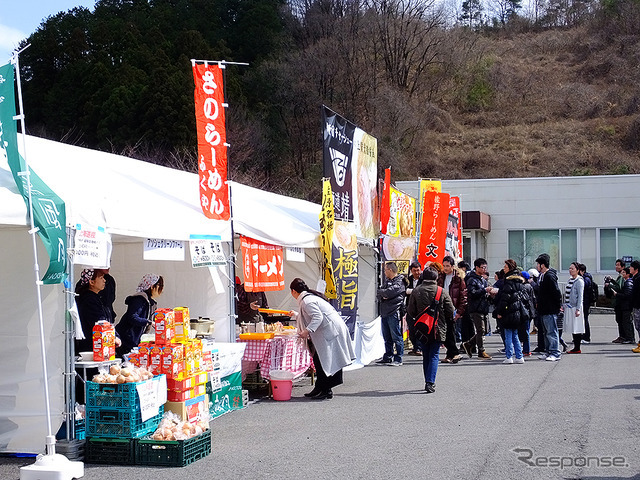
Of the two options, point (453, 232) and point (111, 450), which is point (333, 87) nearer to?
point (453, 232)

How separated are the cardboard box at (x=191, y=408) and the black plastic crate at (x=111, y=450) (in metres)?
0.70

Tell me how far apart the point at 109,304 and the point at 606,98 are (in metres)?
56.2

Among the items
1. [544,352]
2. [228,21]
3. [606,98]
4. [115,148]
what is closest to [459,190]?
[115,148]

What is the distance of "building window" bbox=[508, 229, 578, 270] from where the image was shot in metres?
30.3

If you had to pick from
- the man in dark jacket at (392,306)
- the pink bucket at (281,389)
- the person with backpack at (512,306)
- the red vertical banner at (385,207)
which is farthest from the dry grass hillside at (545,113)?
the pink bucket at (281,389)

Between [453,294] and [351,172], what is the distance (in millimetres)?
3139

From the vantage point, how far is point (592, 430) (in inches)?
280

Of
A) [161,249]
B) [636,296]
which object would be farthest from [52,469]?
[636,296]

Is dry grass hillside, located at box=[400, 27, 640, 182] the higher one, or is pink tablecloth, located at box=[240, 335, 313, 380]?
dry grass hillside, located at box=[400, 27, 640, 182]

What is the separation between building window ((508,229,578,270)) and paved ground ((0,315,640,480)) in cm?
1968

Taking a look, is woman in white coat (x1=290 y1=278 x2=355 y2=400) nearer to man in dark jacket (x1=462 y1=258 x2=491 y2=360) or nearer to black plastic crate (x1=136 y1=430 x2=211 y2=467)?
black plastic crate (x1=136 y1=430 x2=211 y2=467)

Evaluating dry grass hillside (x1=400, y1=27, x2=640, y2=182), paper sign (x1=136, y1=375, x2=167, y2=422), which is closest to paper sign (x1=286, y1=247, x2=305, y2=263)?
paper sign (x1=136, y1=375, x2=167, y2=422)

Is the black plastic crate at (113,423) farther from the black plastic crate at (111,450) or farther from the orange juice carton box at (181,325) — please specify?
the orange juice carton box at (181,325)

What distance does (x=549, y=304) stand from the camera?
12344 mm
